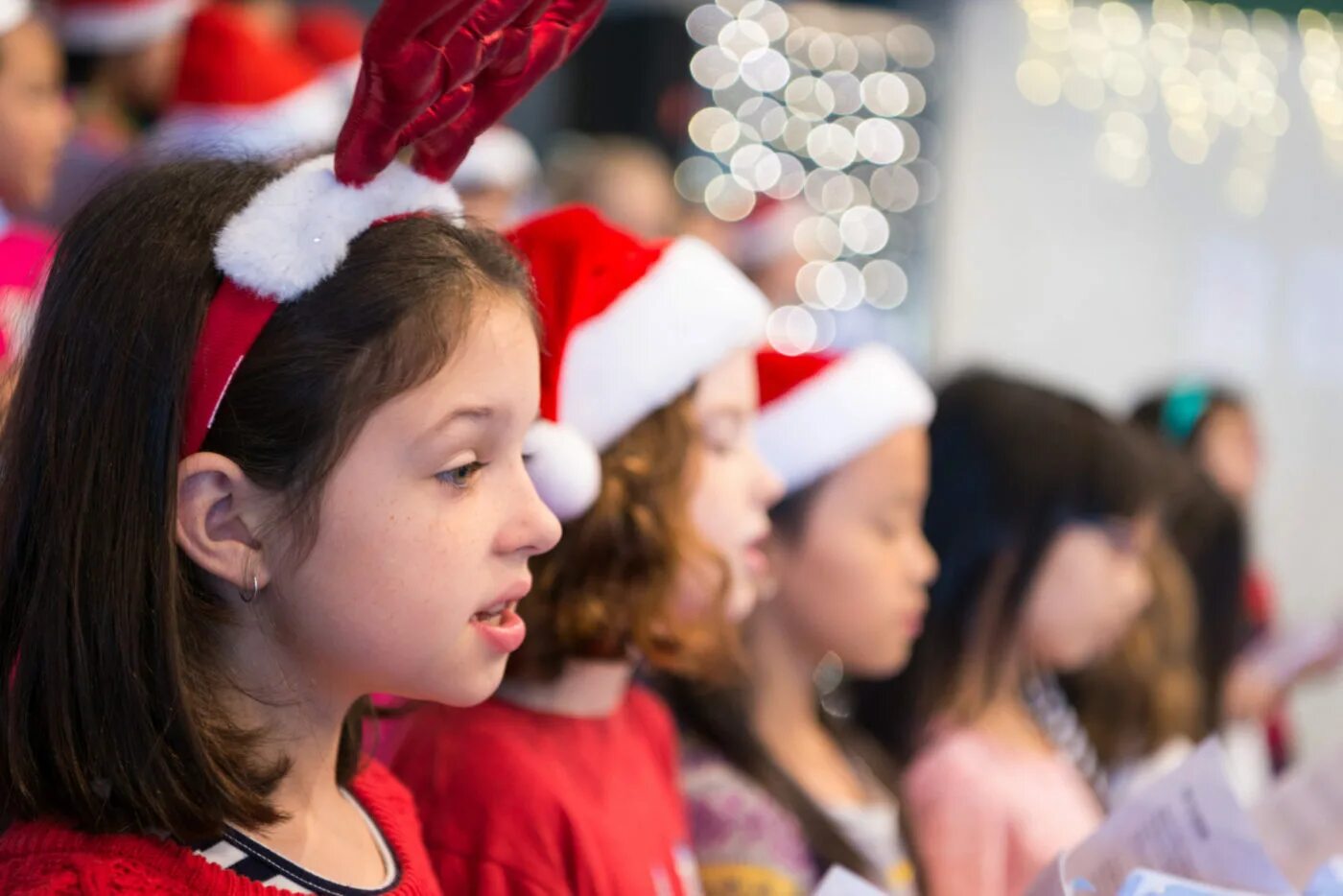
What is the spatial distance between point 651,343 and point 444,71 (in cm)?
52

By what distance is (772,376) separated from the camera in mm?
1908

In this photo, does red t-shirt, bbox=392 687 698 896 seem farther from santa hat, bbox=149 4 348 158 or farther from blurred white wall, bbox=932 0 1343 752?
blurred white wall, bbox=932 0 1343 752

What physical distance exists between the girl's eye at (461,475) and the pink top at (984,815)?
98 cm

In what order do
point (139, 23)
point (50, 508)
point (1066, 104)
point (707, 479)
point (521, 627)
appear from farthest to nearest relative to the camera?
point (1066, 104) → point (139, 23) → point (707, 479) → point (521, 627) → point (50, 508)

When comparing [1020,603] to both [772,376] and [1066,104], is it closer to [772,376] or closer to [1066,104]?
[772,376]

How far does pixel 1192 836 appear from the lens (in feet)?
4.12

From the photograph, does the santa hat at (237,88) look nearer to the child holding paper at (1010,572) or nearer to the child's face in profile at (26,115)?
the child's face in profile at (26,115)

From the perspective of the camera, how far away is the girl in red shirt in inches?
51.1

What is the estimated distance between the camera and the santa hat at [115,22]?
2.92m

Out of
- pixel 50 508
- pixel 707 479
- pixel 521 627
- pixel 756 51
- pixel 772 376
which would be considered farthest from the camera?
pixel 756 51

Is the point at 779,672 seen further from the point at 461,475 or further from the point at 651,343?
the point at 461,475

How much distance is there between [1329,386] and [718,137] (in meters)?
2.02

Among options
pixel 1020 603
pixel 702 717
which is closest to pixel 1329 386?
pixel 1020 603

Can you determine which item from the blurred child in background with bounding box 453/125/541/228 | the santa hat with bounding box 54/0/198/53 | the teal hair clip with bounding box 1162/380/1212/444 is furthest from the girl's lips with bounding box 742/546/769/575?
the santa hat with bounding box 54/0/198/53
